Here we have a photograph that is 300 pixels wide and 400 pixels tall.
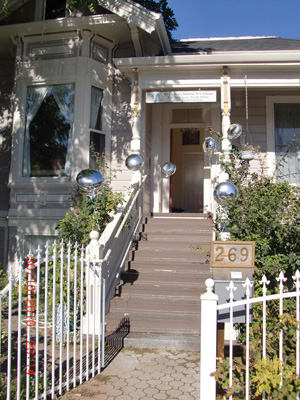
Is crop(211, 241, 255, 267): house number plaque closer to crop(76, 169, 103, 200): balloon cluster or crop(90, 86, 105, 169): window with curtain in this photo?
crop(76, 169, 103, 200): balloon cluster

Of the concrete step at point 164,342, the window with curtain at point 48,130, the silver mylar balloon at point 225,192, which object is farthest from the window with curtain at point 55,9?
the concrete step at point 164,342

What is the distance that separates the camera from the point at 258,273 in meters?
5.38

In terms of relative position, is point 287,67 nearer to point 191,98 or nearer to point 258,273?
point 191,98

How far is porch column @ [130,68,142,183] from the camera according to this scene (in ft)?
27.3

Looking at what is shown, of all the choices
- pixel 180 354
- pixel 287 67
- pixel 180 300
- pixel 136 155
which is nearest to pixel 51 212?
pixel 136 155

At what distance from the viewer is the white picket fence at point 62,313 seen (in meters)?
3.53

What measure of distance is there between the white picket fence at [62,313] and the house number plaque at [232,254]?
1.41 meters

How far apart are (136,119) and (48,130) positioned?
2128mm

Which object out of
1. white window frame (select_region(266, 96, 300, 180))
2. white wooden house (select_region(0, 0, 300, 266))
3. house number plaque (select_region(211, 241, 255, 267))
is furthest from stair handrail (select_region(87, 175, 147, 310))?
white window frame (select_region(266, 96, 300, 180))

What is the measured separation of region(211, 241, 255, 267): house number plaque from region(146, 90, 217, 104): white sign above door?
518 cm

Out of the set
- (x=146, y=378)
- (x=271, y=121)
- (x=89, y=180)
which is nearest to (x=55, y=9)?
(x=89, y=180)

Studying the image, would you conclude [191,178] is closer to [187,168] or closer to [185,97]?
[187,168]

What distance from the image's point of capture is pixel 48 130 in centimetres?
906

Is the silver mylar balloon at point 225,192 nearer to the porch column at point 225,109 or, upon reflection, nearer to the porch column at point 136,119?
the porch column at point 225,109
